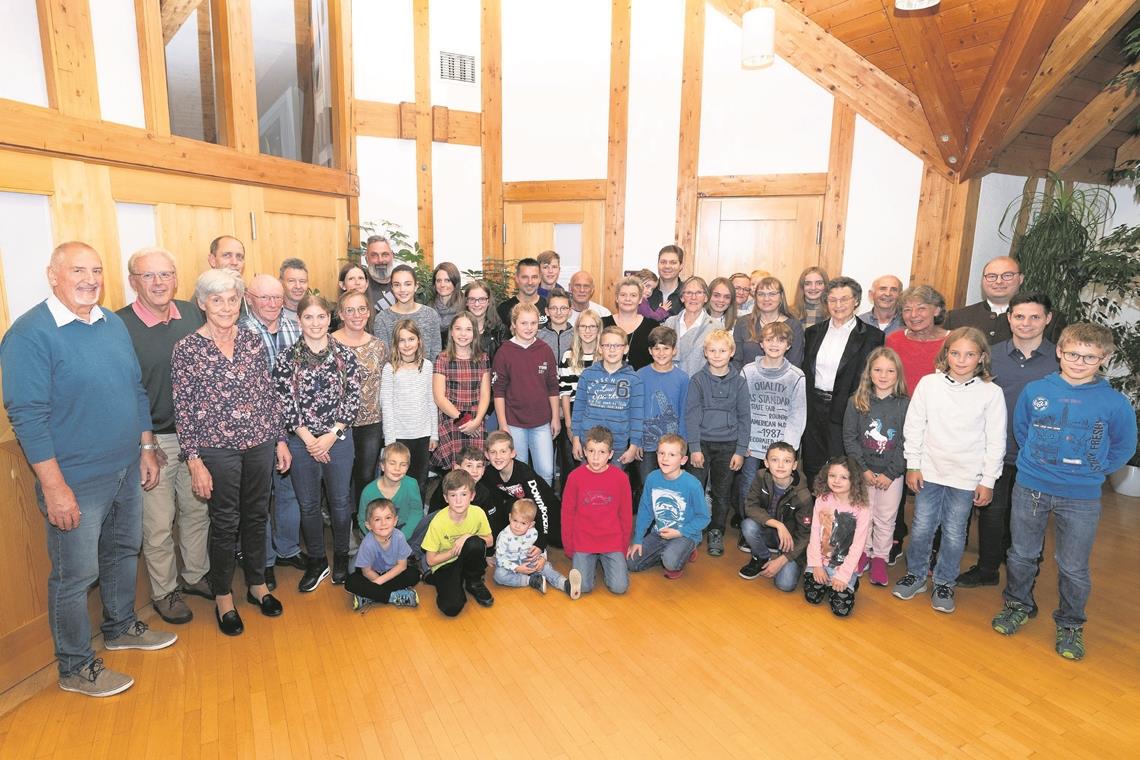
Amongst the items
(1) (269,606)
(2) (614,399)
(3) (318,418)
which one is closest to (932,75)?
(2) (614,399)

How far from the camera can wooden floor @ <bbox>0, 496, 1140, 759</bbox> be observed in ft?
7.89

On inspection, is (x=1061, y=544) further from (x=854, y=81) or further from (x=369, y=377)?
(x=854, y=81)

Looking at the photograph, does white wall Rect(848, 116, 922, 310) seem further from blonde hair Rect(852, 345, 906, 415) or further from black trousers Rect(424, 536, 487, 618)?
black trousers Rect(424, 536, 487, 618)

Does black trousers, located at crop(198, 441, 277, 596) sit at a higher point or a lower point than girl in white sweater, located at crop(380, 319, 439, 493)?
lower

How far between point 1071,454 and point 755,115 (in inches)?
167

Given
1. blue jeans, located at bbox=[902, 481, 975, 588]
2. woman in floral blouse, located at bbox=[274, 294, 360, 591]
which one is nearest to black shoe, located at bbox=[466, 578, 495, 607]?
woman in floral blouse, located at bbox=[274, 294, 360, 591]

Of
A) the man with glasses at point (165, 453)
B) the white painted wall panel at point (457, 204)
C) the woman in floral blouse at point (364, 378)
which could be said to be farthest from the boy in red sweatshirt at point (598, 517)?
the white painted wall panel at point (457, 204)

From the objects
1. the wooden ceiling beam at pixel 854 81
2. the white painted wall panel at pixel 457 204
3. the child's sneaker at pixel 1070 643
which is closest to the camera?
the child's sneaker at pixel 1070 643

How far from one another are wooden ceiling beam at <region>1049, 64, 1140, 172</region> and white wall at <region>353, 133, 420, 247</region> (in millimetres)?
5951

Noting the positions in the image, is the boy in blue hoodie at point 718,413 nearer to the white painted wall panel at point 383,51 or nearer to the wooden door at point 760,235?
the wooden door at point 760,235

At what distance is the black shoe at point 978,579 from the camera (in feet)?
12.1

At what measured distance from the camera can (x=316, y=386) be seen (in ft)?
10.8

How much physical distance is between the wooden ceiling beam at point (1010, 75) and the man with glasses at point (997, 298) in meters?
1.69

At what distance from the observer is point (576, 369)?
4281 mm
